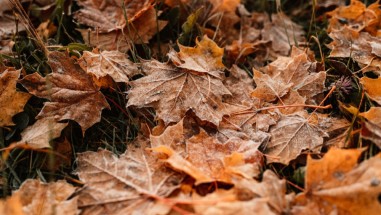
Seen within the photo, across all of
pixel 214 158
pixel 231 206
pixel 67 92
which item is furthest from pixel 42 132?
pixel 231 206

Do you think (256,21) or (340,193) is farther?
(256,21)

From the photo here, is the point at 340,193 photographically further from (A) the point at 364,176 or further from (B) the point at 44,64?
(B) the point at 44,64

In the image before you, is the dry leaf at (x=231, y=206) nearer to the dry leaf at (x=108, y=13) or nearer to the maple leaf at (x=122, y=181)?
the maple leaf at (x=122, y=181)

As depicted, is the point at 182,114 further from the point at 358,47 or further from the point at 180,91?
the point at 358,47

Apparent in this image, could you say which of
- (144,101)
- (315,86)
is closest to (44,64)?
(144,101)

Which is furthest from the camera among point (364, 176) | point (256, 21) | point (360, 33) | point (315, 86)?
point (256, 21)

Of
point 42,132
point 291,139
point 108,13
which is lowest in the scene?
point 291,139

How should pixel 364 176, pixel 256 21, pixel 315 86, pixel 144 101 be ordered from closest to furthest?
1. pixel 364 176
2. pixel 144 101
3. pixel 315 86
4. pixel 256 21
